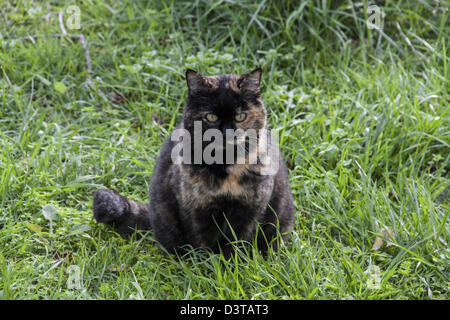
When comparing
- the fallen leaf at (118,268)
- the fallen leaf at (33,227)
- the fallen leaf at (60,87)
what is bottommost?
the fallen leaf at (118,268)

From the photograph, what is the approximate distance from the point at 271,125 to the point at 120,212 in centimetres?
131

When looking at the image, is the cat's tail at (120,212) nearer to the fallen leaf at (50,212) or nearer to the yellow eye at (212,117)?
the fallen leaf at (50,212)

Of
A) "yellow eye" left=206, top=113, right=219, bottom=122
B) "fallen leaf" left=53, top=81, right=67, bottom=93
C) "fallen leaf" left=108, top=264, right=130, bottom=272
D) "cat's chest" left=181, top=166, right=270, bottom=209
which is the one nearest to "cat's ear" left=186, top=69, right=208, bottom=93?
"yellow eye" left=206, top=113, right=219, bottom=122

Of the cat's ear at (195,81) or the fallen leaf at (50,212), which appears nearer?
the cat's ear at (195,81)

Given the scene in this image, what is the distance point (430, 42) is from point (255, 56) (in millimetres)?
1457

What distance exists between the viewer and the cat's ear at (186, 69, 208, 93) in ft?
9.21

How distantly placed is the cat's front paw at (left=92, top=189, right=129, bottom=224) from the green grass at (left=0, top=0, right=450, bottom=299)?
0.13 m

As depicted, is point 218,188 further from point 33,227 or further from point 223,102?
point 33,227

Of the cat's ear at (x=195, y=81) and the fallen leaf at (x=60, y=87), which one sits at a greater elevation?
the cat's ear at (x=195, y=81)

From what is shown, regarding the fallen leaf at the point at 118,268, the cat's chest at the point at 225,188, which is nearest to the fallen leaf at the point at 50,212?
the fallen leaf at the point at 118,268

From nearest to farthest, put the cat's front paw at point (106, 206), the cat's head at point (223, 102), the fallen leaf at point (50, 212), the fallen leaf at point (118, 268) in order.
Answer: the cat's head at point (223, 102)
the fallen leaf at point (118, 268)
the cat's front paw at point (106, 206)
the fallen leaf at point (50, 212)

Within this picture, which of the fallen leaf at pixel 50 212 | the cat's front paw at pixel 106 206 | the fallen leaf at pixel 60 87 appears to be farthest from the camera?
the fallen leaf at pixel 60 87

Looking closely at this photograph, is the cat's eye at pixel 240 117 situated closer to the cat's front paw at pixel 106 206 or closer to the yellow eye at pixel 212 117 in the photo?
the yellow eye at pixel 212 117

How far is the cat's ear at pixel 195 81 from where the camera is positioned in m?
2.81
